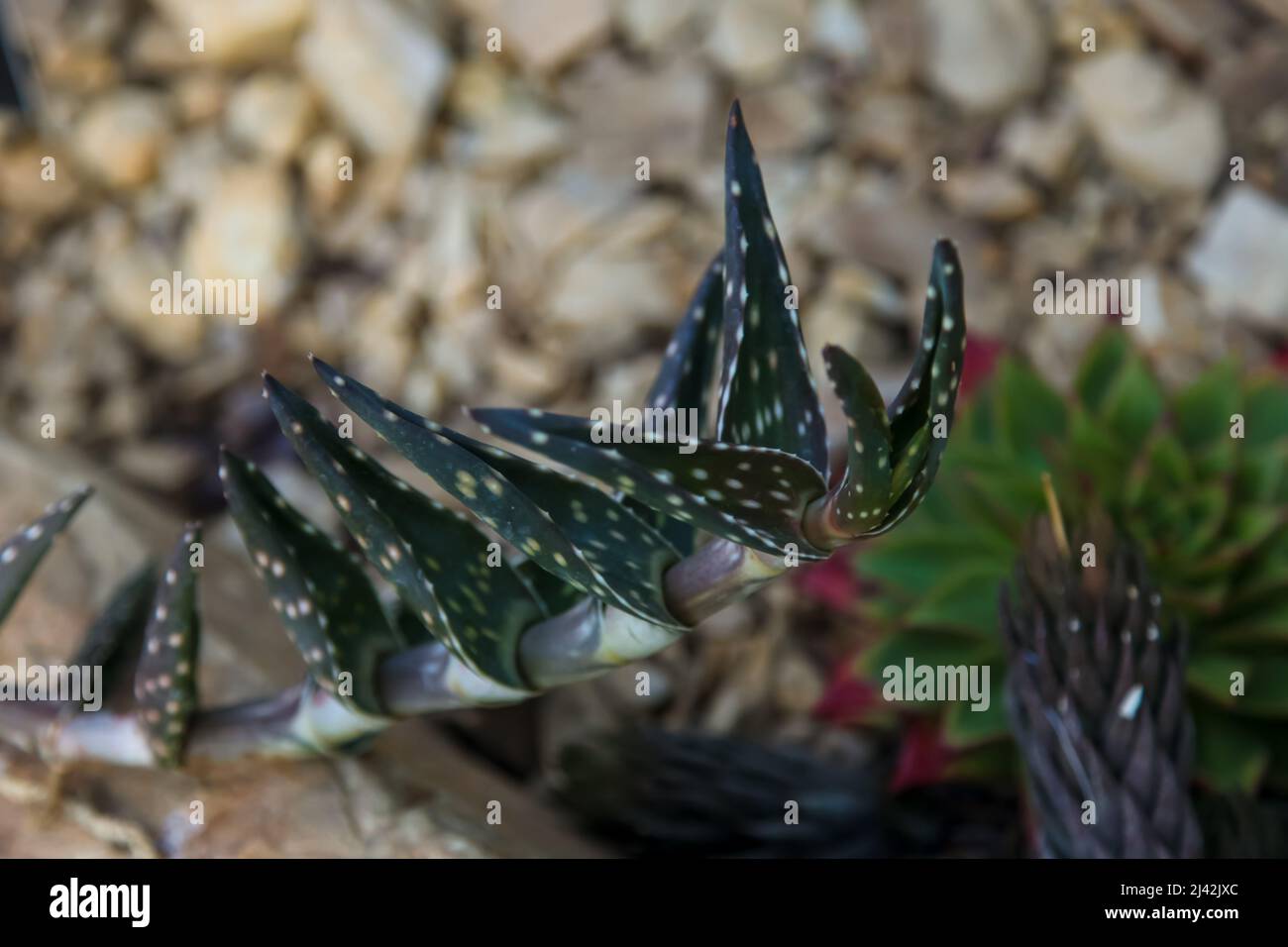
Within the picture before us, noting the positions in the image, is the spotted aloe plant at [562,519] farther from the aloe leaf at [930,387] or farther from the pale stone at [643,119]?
the pale stone at [643,119]

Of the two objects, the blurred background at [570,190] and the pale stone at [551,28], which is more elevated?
the pale stone at [551,28]

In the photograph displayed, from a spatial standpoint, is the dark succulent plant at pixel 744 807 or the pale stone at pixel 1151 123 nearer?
the dark succulent plant at pixel 744 807

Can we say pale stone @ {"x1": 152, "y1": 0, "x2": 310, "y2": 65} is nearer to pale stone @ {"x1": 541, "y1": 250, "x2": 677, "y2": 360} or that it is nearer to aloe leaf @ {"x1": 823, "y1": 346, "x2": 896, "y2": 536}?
pale stone @ {"x1": 541, "y1": 250, "x2": 677, "y2": 360}

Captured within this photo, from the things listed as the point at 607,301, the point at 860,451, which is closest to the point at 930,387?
the point at 860,451

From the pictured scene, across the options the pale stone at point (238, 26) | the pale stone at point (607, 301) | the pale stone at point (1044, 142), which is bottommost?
the pale stone at point (607, 301)

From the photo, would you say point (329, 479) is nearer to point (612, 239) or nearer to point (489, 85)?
point (612, 239)

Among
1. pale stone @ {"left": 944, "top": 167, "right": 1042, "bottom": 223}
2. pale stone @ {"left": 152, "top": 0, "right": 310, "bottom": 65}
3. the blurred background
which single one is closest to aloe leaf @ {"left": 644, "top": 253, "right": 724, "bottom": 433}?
the blurred background

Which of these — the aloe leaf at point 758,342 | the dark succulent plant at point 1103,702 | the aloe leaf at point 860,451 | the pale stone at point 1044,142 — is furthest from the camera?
the pale stone at point 1044,142

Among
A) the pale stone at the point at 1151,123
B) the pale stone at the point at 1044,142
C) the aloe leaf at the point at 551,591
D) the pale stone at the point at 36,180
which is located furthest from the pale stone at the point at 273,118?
the aloe leaf at the point at 551,591
